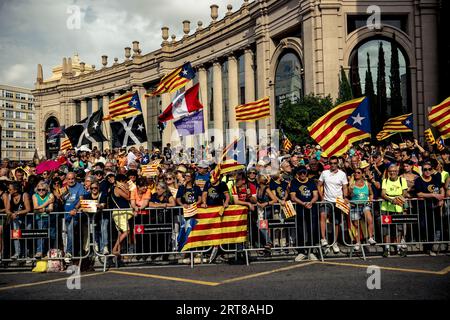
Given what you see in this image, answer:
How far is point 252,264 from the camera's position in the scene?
975cm

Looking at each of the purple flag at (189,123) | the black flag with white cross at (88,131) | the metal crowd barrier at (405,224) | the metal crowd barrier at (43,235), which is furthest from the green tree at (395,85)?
the metal crowd barrier at (43,235)

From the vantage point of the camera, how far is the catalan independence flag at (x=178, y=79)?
625 inches

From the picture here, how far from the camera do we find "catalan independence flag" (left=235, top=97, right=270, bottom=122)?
629 inches

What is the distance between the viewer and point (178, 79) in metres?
16.3

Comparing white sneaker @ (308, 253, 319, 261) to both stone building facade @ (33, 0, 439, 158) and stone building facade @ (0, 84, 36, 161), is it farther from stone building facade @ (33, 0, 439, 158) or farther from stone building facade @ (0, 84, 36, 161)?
stone building facade @ (0, 84, 36, 161)

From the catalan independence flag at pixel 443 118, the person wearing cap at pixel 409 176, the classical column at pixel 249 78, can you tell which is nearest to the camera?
the person wearing cap at pixel 409 176

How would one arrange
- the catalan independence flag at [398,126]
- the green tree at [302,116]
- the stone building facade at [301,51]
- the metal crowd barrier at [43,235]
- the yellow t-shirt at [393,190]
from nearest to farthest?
the metal crowd barrier at [43,235] → the yellow t-shirt at [393,190] → the catalan independence flag at [398,126] → the green tree at [302,116] → the stone building facade at [301,51]

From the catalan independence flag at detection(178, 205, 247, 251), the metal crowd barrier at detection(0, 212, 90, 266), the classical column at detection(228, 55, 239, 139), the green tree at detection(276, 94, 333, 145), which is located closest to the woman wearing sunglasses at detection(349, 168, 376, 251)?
the catalan independence flag at detection(178, 205, 247, 251)

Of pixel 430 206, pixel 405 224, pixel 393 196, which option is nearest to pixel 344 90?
pixel 430 206

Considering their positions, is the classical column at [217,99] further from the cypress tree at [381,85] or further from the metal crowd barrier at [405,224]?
the metal crowd barrier at [405,224]

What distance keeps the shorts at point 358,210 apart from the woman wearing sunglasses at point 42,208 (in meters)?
6.58

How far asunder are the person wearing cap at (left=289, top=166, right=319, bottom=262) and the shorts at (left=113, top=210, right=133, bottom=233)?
3.54 meters
